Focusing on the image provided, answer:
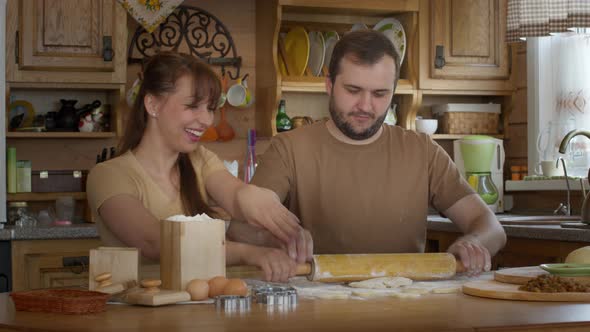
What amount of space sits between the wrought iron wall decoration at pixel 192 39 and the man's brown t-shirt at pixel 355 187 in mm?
2148

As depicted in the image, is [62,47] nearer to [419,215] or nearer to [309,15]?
[309,15]

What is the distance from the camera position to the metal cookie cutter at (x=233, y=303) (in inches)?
67.3

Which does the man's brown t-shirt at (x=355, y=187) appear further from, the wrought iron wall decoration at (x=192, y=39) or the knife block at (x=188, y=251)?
the wrought iron wall decoration at (x=192, y=39)

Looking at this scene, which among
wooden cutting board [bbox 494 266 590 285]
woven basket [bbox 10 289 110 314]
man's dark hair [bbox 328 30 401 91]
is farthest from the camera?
man's dark hair [bbox 328 30 401 91]

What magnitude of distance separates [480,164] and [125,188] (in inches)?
111

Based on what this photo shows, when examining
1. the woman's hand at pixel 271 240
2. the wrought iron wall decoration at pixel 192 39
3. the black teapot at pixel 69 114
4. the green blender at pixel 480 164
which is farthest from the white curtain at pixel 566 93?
the woman's hand at pixel 271 240

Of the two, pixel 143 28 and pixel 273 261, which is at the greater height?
pixel 143 28

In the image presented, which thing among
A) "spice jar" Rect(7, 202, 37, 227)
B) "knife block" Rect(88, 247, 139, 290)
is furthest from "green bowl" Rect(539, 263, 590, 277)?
"spice jar" Rect(7, 202, 37, 227)

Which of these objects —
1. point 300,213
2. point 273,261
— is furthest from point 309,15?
point 273,261

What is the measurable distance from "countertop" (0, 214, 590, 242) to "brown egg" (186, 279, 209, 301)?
1.91 meters

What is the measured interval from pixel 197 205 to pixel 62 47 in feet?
6.66

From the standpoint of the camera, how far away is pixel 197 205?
2.47 metres

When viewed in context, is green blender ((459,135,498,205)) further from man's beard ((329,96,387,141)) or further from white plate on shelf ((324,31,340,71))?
man's beard ((329,96,387,141))

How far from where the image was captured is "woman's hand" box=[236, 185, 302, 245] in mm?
2002
